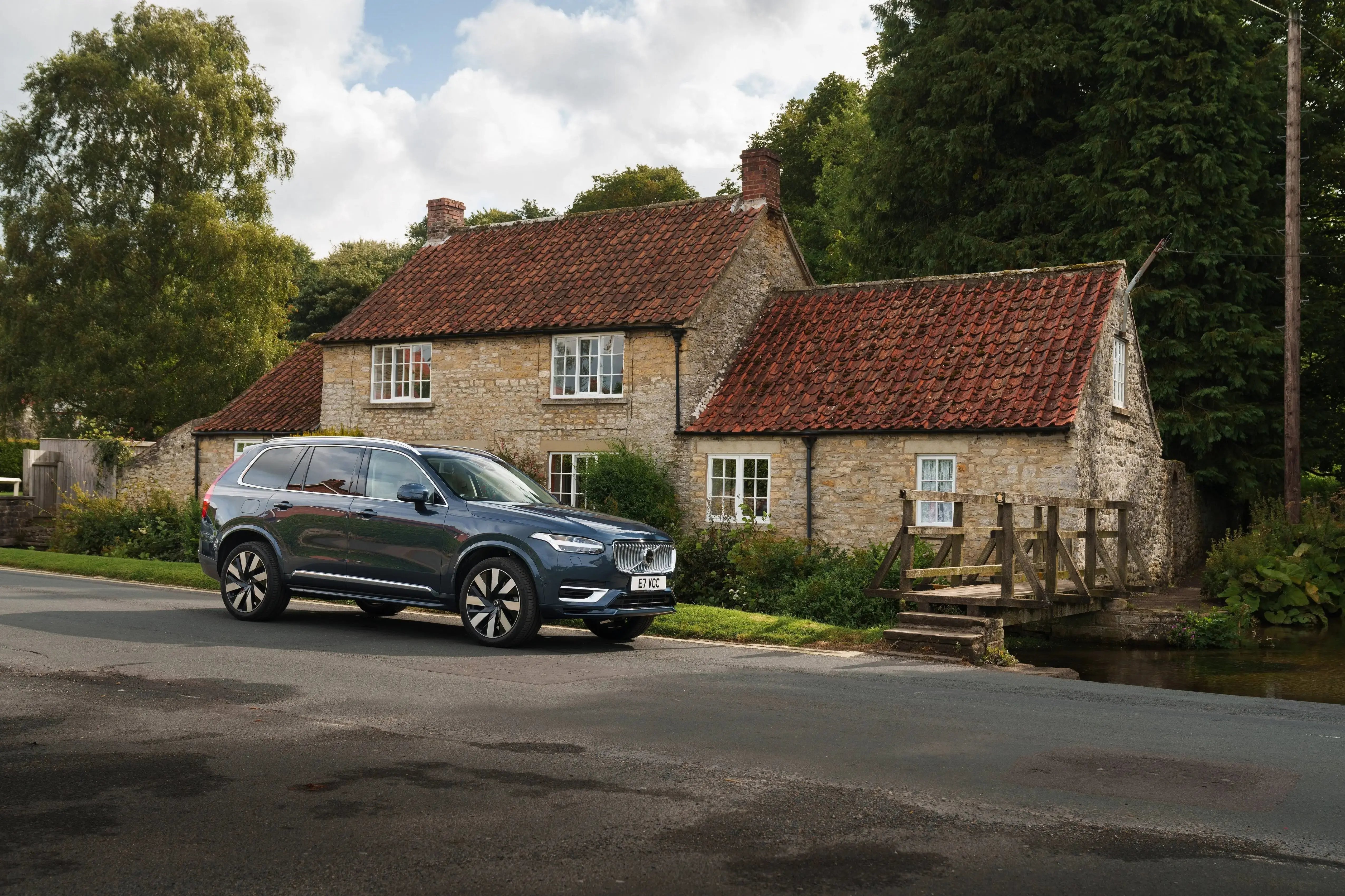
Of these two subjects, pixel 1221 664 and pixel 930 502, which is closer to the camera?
pixel 1221 664

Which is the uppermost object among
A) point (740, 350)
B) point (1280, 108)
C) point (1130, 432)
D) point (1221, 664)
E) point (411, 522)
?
point (1280, 108)

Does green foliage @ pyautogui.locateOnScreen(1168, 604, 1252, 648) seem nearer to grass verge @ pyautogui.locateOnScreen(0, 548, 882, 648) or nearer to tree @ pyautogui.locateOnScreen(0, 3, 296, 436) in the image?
grass verge @ pyautogui.locateOnScreen(0, 548, 882, 648)

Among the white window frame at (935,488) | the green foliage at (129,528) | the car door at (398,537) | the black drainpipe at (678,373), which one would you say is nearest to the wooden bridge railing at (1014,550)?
the white window frame at (935,488)

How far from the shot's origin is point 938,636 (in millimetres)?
13086

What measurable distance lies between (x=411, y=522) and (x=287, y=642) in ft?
5.60

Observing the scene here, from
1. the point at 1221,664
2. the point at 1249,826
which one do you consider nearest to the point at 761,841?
the point at 1249,826

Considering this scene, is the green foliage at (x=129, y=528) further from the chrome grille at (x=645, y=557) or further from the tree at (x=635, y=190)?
the tree at (x=635, y=190)

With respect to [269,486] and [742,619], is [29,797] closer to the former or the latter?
[269,486]

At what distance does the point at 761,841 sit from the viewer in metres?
5.50

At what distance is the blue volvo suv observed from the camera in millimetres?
11898

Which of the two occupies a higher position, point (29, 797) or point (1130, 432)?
point (1130, 432)

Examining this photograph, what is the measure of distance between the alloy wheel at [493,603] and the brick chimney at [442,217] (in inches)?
771

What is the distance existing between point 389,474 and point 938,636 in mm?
6223

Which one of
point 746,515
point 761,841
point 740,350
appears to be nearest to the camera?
point 761,841
